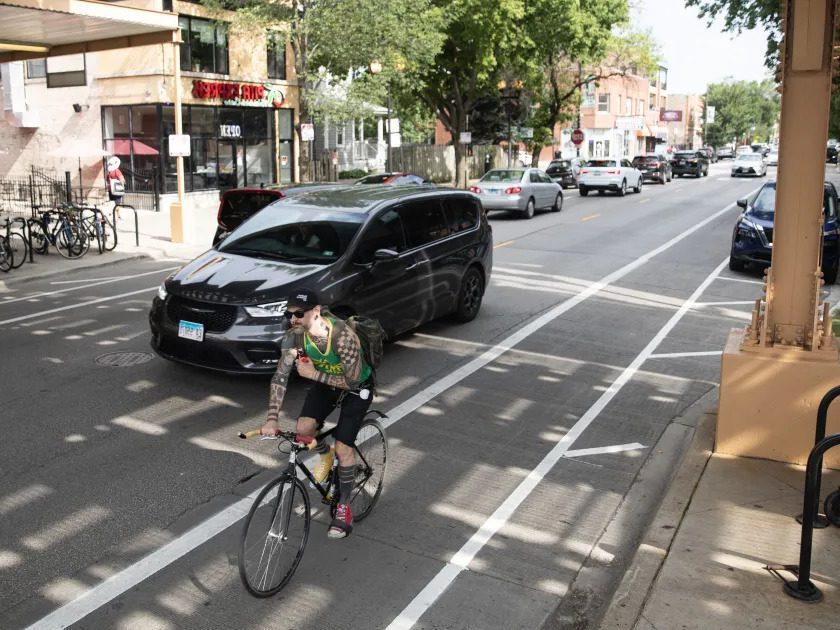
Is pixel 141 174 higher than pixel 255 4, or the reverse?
pixel 255 4

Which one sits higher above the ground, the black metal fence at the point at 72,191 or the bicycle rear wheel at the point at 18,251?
the black metal fence at the point at 72,191

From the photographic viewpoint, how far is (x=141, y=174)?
2931 centimetres

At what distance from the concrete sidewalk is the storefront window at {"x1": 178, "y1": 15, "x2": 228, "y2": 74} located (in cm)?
2658

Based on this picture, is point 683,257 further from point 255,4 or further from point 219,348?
point 255,4

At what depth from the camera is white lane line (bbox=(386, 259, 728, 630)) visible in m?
4.77

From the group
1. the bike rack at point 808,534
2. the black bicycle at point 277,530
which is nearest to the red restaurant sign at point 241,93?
the black bicycle at point 277,530

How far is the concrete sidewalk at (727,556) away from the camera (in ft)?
14.6

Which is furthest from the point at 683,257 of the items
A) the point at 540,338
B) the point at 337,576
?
the point at 337,576

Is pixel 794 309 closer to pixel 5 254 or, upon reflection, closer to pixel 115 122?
pixel 5 254

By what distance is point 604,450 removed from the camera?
7.27m

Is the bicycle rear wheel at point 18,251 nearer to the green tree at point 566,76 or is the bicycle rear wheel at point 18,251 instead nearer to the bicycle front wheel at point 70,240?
the bicycle front wheel at point 70,240

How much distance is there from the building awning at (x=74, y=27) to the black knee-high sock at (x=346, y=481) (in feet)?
38.7

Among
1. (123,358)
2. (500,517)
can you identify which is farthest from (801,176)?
(123,358)

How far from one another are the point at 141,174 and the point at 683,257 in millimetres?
18843
